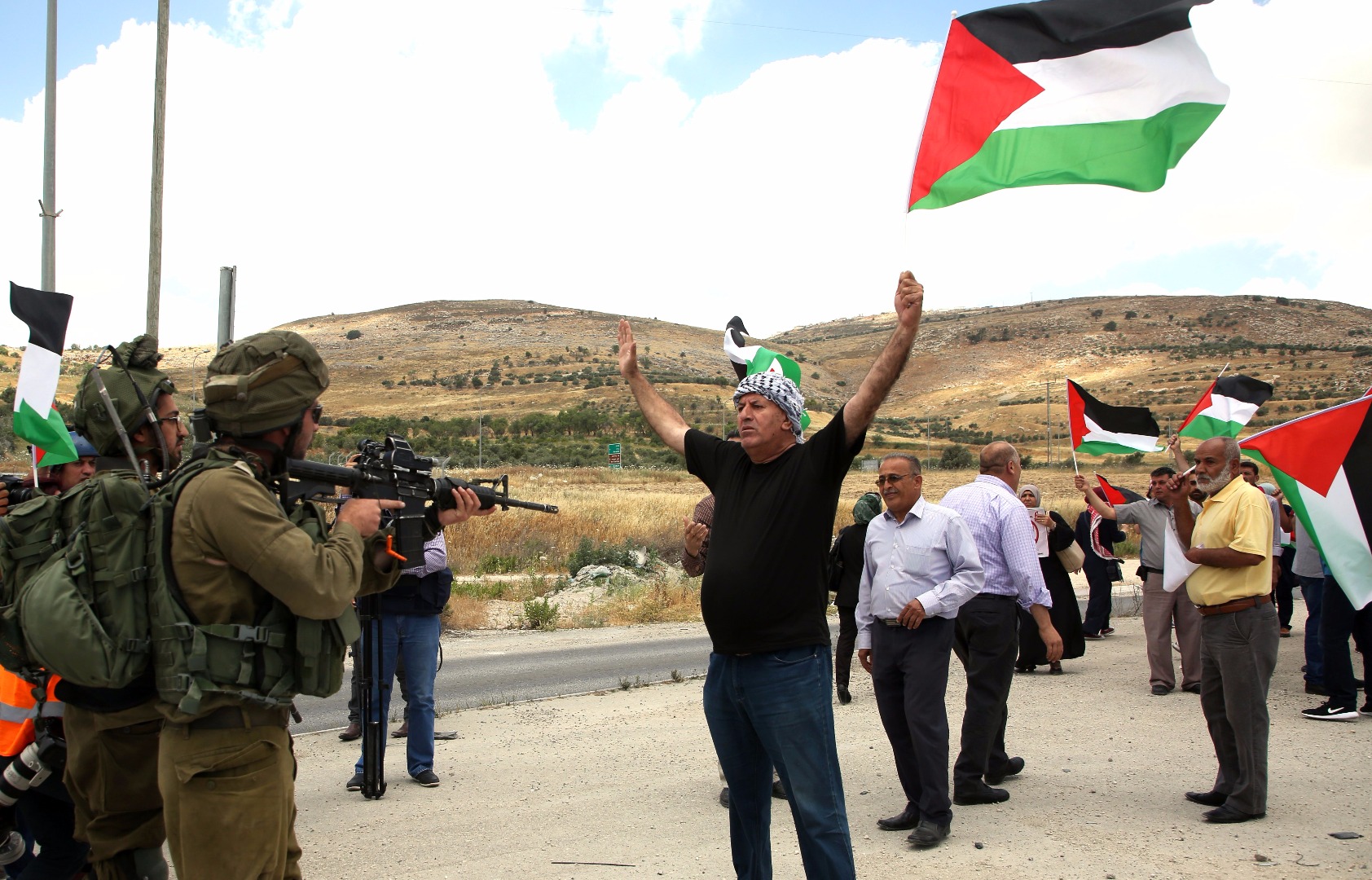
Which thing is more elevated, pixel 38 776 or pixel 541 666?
pixel 38 776

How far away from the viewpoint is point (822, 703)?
393 centimetres

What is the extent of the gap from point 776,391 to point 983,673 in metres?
2.96

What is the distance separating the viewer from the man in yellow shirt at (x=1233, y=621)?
5656mm

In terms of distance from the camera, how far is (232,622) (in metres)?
3.12

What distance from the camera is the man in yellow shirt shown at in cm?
566

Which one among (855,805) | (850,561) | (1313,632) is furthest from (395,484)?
(1313,632)

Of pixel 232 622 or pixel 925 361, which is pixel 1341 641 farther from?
pixel 925 361

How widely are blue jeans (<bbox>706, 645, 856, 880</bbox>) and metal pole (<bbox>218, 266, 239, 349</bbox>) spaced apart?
11.3 feet

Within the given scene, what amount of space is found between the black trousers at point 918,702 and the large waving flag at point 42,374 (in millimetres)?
4356

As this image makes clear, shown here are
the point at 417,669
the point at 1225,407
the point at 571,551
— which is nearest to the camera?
the point at 417,669

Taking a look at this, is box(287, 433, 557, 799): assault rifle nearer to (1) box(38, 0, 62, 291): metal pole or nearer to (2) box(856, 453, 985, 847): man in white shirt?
(2) box(856, 453, 985, 847): man in white shirt

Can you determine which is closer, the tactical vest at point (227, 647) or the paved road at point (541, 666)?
the tactical vest at point (227, 647)

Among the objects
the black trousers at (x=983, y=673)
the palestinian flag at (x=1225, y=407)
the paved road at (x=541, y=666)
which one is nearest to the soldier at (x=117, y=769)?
the black trousers at (x=983, y=673)

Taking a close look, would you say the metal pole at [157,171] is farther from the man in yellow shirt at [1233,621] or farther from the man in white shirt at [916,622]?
the man in yellow shirt at [1233,621]
